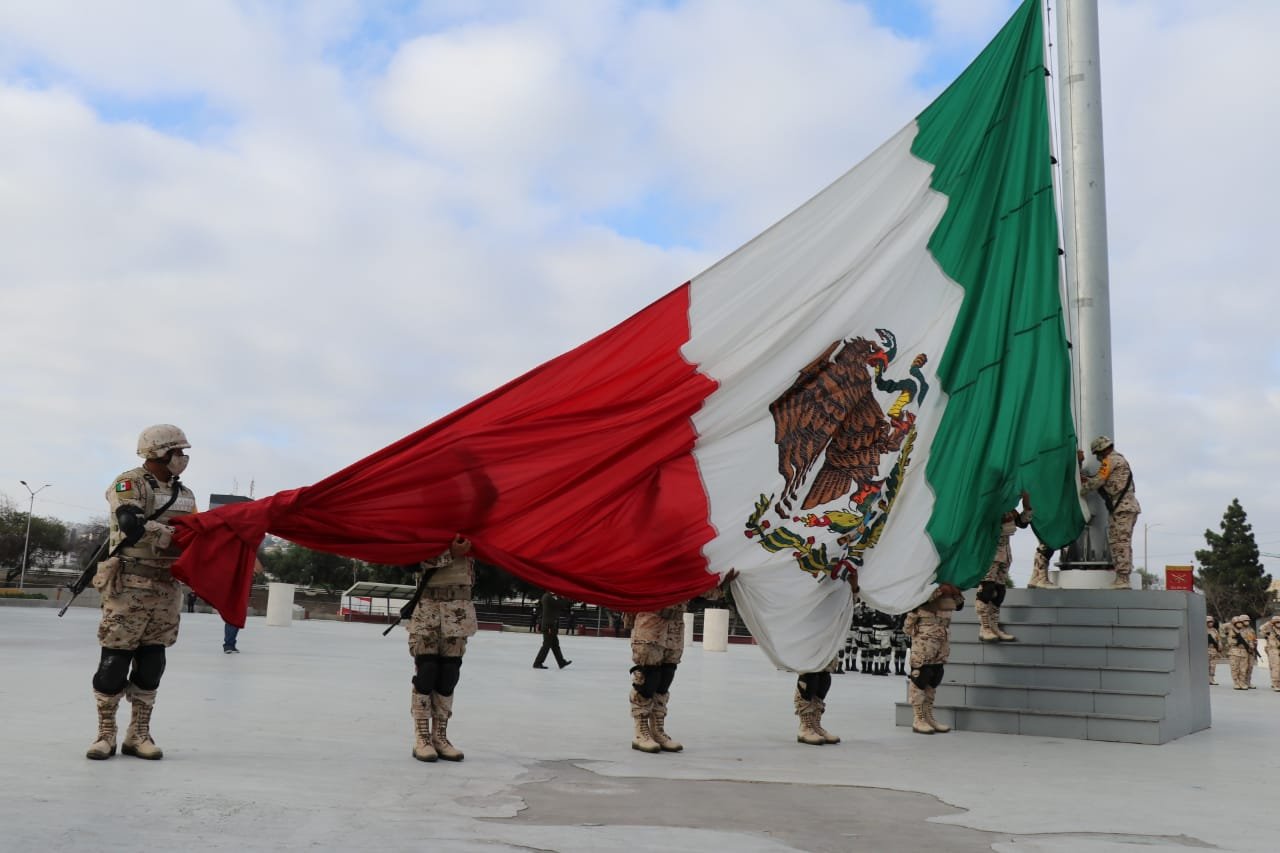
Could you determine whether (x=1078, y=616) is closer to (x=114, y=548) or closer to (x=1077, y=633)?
(x=1077, y=633)

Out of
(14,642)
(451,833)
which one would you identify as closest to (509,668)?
(14,642)

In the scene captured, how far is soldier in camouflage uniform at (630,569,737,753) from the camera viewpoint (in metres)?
8.83

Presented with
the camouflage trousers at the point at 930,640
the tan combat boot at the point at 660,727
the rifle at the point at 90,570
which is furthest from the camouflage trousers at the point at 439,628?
the camouflage trousers at the point at 930,640

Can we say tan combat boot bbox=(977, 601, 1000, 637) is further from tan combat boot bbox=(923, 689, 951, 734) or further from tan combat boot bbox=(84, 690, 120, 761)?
tan combat boot bbox=(84, 690, 120, 761)

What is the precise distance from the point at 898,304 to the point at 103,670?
6.99 m

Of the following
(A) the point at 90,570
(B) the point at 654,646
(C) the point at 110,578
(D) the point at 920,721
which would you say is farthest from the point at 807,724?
(A) the point at 90,570

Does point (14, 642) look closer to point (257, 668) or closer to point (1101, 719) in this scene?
point (257, 668)

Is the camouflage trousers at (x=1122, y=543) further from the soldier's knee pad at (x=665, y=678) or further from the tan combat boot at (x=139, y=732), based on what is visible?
the tan combat boot at (x=139, y=732)

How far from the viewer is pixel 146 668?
24.4 feet

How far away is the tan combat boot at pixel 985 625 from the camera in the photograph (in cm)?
1166

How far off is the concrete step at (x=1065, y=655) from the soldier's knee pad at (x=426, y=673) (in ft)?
20.7

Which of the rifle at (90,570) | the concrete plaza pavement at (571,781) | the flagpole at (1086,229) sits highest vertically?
the flagpole at (1086,229)

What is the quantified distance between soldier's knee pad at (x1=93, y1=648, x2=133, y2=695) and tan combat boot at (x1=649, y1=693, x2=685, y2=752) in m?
3.97

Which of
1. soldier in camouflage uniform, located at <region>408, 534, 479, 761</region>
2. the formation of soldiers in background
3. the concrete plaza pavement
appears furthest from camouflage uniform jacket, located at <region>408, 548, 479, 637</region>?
the formation of soldiers in background
